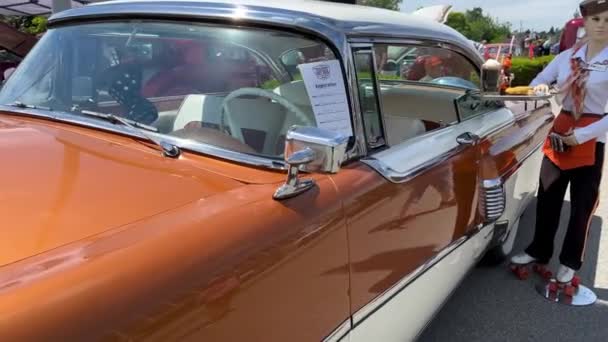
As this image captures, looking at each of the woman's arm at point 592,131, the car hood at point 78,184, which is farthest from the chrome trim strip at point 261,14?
the woman's arm at point 592,131

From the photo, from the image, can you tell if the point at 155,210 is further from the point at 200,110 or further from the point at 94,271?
the point at 200,110

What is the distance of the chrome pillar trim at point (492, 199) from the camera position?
2.65 metres

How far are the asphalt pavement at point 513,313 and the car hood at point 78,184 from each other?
1794mm

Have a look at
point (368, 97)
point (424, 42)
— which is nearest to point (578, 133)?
point (424, 42)

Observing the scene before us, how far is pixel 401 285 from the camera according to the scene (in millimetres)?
1899

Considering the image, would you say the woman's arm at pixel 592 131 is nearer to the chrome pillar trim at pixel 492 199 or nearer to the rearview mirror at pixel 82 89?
the chrome pillar trim at pixel 492 199

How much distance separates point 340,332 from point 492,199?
4.69ft

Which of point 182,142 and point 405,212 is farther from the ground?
point 182,142

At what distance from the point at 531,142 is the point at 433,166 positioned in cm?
178

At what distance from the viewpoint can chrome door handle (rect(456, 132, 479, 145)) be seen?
246 cm

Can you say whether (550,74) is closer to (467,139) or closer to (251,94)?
(467,139)

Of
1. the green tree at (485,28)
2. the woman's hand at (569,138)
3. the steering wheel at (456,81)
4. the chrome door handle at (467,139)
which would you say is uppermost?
the steering wheel at (456,81)

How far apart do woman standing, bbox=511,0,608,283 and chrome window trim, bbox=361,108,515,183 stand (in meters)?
0.43

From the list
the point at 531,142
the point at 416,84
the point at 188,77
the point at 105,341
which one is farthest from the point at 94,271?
the point at 531,142
